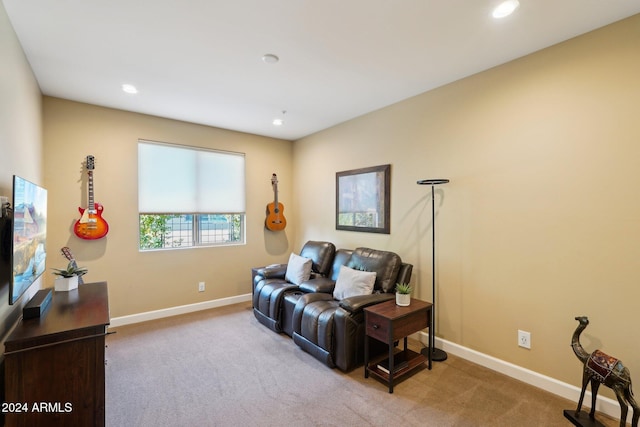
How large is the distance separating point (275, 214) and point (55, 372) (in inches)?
136

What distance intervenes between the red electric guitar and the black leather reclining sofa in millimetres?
1888

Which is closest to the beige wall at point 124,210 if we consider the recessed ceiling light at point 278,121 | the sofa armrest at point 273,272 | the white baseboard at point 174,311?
the white baseboard at point 174,311

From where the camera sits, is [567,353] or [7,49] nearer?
[7,49]

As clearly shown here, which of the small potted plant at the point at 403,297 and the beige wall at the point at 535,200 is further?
the small potted plant at the point at 403,297

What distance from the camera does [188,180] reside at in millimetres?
4098

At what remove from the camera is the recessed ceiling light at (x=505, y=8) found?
5.77ft

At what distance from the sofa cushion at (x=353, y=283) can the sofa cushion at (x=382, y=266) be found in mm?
97

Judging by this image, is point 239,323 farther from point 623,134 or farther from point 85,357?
point 623,134

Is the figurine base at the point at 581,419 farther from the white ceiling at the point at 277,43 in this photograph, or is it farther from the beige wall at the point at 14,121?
the beige wall at the point at 14,121

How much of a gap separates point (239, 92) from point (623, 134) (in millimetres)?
3177

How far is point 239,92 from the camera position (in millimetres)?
3066

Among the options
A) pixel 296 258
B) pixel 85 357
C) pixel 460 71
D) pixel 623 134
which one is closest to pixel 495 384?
pixel 623 134

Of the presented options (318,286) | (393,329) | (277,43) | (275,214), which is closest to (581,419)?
(393,329)

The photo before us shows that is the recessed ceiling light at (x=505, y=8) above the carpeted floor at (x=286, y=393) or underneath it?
above
